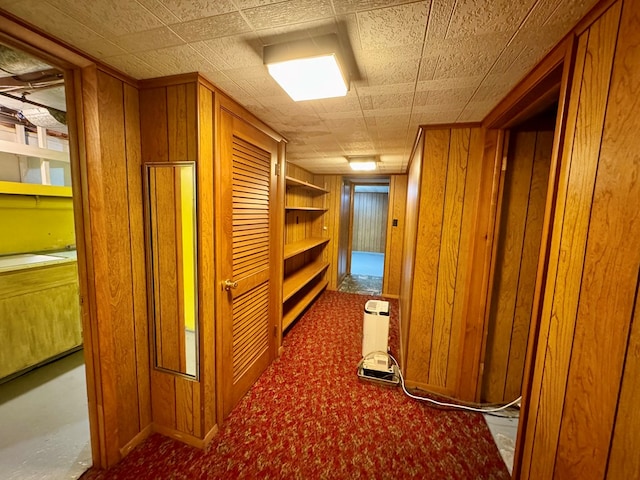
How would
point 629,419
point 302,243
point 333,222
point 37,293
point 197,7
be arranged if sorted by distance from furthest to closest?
point 333,222 < point 302,243 < point 37,293 < point 197,7 < point 629,419

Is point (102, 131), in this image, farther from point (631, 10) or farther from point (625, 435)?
point (625, 435)

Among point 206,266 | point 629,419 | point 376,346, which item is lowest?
point 376,346

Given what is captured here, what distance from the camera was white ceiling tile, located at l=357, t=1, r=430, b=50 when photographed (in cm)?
87

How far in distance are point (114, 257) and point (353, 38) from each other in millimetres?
1541

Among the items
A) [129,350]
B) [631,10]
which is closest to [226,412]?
[129,350]

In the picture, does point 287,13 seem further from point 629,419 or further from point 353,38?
point 629,419

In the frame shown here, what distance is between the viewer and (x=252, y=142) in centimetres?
186

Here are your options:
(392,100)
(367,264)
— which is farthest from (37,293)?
(367,264)

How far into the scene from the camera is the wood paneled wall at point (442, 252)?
→ 76.7 inches

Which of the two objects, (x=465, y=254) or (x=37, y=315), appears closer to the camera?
(x=465, y=254)

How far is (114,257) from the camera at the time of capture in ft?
4.58

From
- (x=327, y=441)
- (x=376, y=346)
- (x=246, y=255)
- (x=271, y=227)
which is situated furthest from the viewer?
(x=376, y=346)

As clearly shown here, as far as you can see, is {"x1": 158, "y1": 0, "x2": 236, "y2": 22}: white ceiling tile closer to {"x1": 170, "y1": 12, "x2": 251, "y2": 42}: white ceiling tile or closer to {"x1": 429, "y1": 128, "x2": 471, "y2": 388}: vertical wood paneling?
{"x1": 170, "y1": 12, "x2": 251, "y2": 42}: white ceiling tile

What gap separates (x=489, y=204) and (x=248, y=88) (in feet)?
5.64
